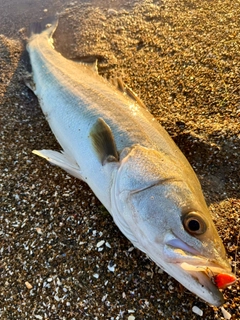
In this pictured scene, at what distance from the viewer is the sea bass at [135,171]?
2066 millimetres

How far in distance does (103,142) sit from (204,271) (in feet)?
4.76

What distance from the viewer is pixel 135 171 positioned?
2.68 m

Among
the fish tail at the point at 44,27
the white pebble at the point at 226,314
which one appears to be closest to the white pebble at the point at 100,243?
the white pebble at the point at 226,314

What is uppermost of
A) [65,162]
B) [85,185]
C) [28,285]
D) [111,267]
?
[65,162]

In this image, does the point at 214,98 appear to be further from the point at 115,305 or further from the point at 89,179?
the point at 115,305

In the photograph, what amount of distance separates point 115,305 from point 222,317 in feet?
2.70

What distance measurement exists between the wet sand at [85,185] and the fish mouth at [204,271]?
0.57 meters

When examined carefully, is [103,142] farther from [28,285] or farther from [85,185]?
[28,285]

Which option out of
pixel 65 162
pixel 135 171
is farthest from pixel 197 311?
pixel 65 162

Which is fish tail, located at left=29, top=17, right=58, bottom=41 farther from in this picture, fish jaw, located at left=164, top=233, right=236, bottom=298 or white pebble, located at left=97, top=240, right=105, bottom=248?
fish jaw, located at left=164, top=233, right=236, bottom=298

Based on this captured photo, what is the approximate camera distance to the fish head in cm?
199

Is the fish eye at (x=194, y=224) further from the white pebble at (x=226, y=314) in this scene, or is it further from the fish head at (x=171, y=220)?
the white pebble at (x=226, y=314)

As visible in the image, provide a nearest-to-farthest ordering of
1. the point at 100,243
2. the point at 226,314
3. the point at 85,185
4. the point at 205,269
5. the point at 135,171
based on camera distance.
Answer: the point at 205,269, the point at 226,314, the point at 135,171, the point at 100,243, the point at 85,185

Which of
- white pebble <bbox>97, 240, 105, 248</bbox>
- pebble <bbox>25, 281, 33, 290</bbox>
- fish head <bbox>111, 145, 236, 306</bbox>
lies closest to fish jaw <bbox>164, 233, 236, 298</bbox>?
fish head <bbox>111, 145, 236, 306</bbox>
